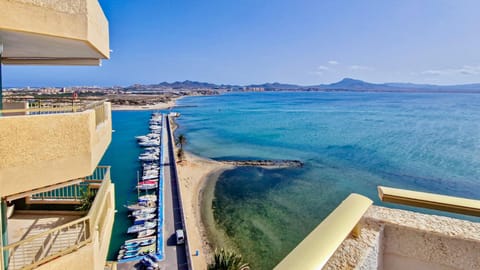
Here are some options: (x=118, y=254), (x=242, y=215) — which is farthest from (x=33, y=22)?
(x=242, y=215)

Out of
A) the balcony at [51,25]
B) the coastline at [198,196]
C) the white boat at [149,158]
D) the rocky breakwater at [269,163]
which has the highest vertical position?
the balcony at [51,25]

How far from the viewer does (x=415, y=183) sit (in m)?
25.4

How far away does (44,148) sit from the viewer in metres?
3.55

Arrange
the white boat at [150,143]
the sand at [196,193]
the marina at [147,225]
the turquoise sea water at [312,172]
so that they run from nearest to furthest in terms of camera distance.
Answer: the marina at [147,225], the sand at [196,193], the turquoise sea water at [312,172], the white boat at [150,143]

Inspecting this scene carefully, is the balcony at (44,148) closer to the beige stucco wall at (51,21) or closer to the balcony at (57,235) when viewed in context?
the balcony at (57,235)

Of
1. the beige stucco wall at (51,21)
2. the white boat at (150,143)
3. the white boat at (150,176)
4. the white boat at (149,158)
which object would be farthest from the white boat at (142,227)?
the white boat at (150,143)

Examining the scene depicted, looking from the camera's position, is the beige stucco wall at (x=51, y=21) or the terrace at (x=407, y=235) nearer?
the terrace at (x=407, y=235)

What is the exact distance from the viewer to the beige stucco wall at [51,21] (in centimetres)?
325

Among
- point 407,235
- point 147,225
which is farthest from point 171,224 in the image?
point 407,235

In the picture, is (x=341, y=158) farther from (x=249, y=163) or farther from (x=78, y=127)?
(x=78, y=127)

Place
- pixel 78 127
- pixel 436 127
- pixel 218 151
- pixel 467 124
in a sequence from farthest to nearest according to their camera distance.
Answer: pixel 467 124, pixel 436 127, pixel 218 151, pixel 78 127

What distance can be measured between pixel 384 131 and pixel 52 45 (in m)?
56.1

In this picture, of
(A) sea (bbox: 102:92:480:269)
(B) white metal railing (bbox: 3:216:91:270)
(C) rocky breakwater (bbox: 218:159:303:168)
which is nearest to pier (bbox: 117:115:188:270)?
(A) sea (bbox: 102:92:480:269)

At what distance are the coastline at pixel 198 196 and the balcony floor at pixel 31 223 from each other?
751cm
